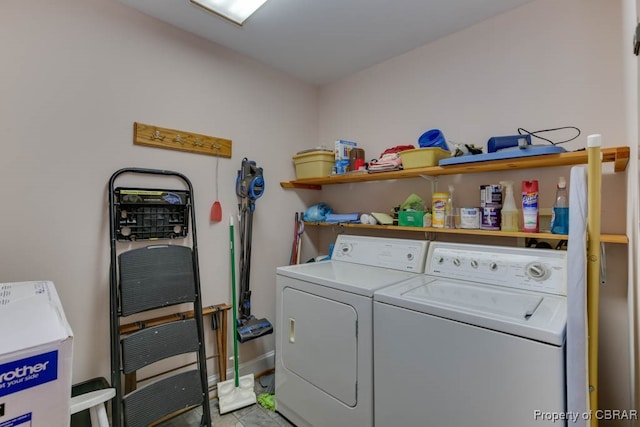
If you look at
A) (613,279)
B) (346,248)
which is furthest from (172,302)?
(613,279)

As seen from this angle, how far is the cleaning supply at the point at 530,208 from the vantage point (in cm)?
157

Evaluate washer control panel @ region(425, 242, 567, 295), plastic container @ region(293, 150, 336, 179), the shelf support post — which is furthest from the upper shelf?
the shelf support post

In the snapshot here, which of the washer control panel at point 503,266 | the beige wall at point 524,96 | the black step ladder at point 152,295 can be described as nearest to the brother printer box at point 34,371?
the black step ladder at point 152,295

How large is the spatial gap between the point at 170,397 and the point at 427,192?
2.06 m

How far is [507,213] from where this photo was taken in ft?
5.51

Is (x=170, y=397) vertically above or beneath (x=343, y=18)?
beneath

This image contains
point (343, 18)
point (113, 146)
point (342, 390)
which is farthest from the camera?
point (343, 18)

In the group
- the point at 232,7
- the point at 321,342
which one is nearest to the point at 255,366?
the point at 321,342

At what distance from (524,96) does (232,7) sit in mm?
1767

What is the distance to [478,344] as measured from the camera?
3.75 feet

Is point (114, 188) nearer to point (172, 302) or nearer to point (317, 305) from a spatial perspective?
point (172, 302)

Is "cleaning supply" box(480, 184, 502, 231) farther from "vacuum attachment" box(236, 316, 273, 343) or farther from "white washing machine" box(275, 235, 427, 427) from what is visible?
"vacuum attachment" box(236, 316, 273, 343)

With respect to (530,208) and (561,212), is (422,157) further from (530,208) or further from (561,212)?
(561,212)

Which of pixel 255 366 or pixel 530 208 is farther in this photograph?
pixel 255 366
